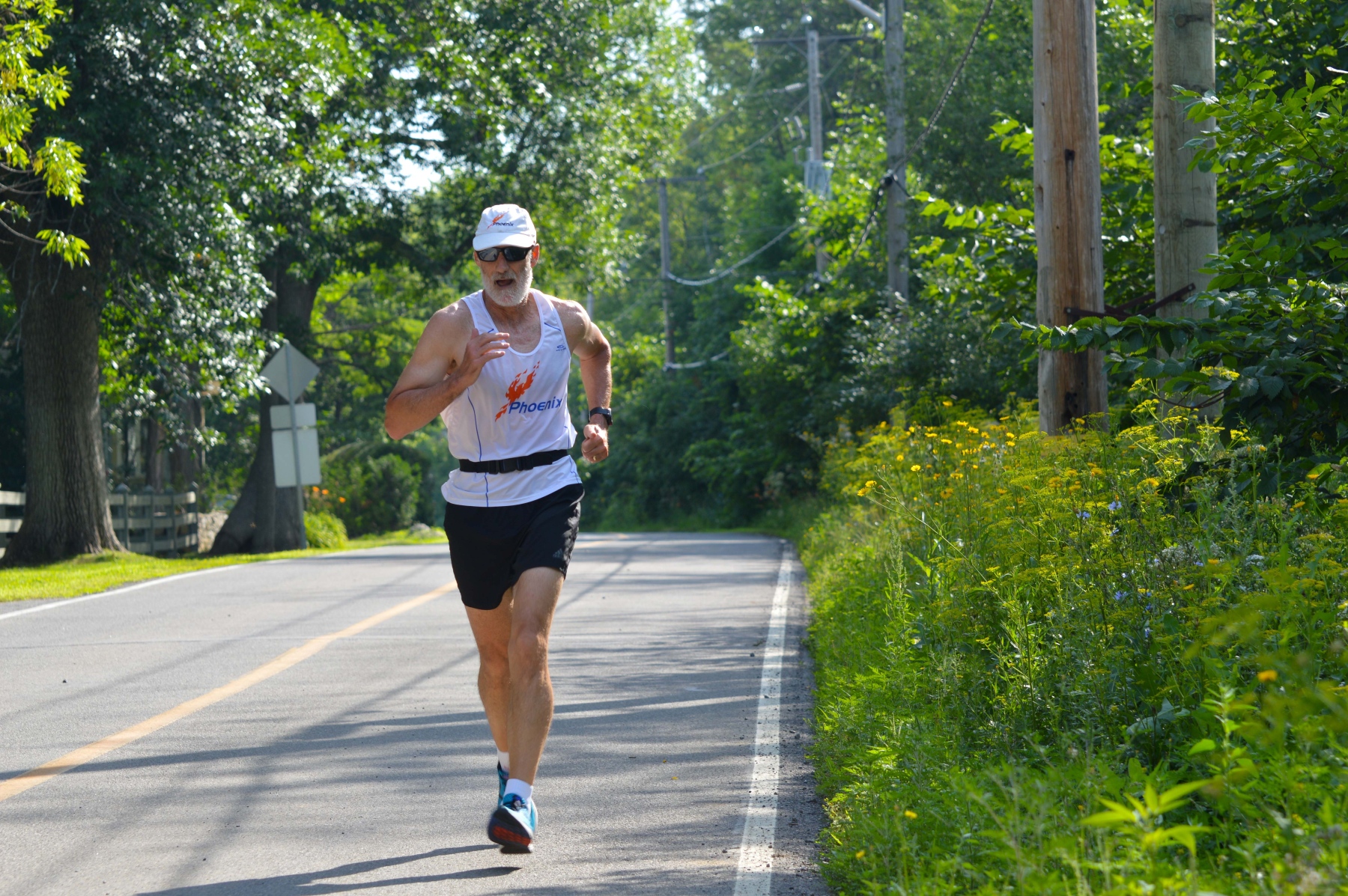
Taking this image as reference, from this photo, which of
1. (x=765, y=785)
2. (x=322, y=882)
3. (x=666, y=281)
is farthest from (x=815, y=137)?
(x=322, y=882)

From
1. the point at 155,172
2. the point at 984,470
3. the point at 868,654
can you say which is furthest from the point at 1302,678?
the point at 155,172

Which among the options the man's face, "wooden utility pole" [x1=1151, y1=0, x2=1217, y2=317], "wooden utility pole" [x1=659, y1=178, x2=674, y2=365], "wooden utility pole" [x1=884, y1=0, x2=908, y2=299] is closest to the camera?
the man's face

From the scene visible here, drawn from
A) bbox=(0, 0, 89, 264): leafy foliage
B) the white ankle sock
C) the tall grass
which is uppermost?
bbox=(0, 0, 89, 264): leafy foliage

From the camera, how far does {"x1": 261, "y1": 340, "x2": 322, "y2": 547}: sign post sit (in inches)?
880

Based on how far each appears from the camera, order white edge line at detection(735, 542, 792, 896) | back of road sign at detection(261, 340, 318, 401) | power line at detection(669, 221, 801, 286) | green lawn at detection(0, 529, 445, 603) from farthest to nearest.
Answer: power line at detection(669, 221, 801, 286) → back of road sign at detection(261, 340, 318, 401) → green lawn at detection(0, 529, 445, 603) → white edge line at detection(735, 542, 792, 896)

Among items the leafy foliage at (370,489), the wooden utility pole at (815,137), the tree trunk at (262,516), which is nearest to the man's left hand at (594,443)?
the tree trunk at (262,516)

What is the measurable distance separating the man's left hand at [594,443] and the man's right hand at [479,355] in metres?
0.56

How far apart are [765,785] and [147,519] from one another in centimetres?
2076

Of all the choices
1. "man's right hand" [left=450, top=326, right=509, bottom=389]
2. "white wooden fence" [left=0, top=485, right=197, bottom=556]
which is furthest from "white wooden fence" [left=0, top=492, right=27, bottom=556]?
"man's right hand" [left=450, top=326, right=509, bottom=389]

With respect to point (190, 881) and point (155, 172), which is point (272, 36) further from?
point (190, 881)

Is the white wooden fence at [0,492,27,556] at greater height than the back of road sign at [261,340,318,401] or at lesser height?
lesser

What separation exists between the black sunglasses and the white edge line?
225 cm

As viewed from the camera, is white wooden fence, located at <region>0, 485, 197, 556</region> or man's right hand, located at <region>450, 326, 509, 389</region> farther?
white wooden fence, located at <region>0, 485, 197, 556</region>

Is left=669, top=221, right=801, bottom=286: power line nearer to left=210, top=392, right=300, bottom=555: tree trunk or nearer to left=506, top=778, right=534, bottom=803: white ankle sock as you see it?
left=210, top=392, right=300, bottom=555: tree trunk
